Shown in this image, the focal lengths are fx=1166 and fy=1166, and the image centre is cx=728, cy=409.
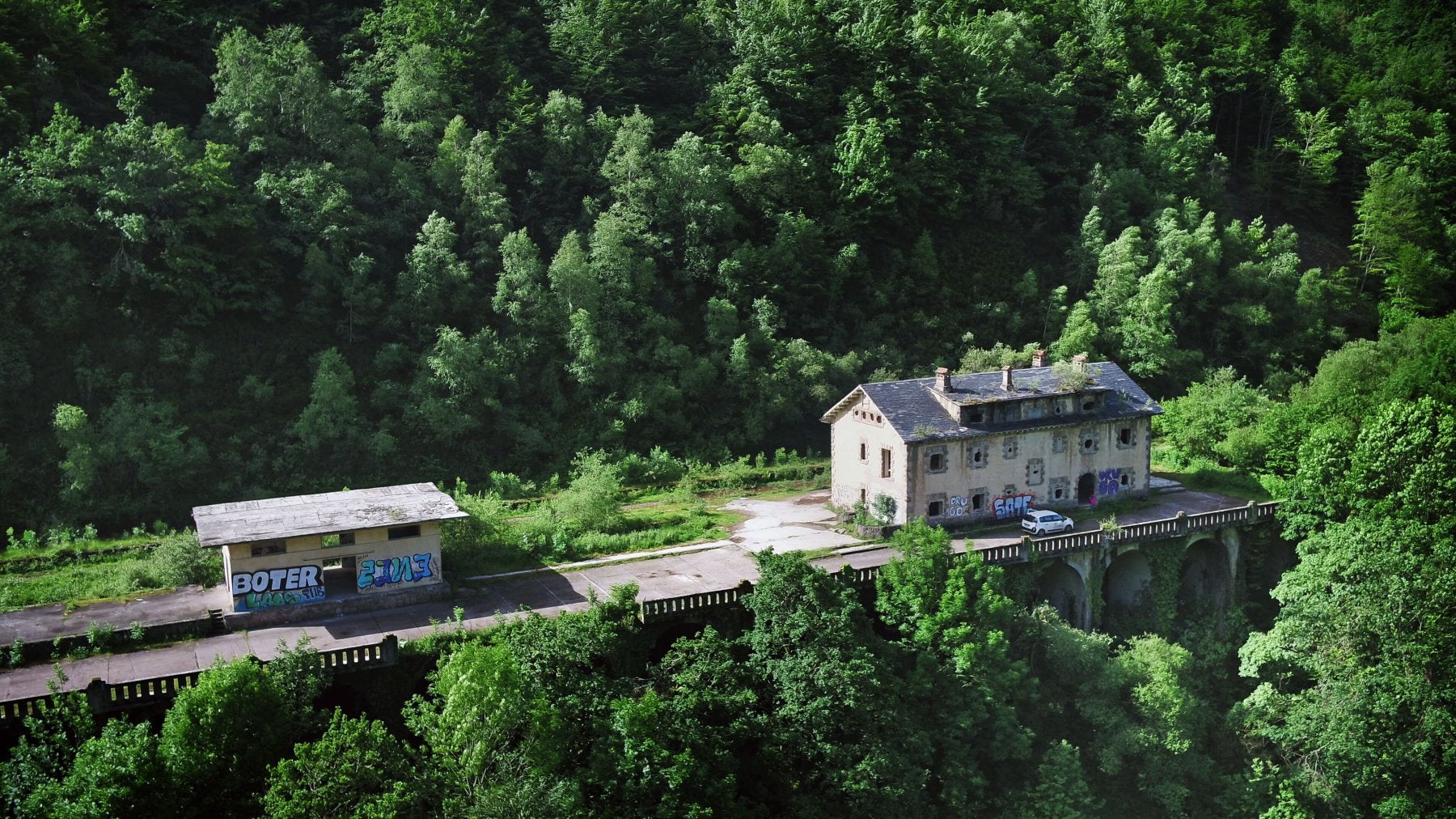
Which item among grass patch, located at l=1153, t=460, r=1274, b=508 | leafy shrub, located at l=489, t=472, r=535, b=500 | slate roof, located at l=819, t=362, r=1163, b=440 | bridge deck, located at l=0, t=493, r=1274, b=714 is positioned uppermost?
slate roof, located at l=819, t=362, r=1163, b=440

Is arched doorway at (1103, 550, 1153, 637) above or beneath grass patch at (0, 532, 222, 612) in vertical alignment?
beneath

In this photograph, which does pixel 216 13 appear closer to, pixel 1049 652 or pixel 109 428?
pixel 109 428

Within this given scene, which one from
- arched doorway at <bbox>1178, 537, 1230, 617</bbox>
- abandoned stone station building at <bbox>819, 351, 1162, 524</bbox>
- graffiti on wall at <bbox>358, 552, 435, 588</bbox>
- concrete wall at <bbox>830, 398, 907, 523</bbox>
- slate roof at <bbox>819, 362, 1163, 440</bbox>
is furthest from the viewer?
arched doorway at <bbox>1178, 537, 1230, 617</bbox>

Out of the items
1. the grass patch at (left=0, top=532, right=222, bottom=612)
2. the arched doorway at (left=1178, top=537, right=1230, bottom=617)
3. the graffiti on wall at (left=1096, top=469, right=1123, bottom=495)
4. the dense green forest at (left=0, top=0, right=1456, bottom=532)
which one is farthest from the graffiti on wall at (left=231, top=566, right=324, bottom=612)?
the arched doorway at (left=1178, top=537, right=1230, bottom=617)

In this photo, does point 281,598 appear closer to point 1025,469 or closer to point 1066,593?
point 1066,593

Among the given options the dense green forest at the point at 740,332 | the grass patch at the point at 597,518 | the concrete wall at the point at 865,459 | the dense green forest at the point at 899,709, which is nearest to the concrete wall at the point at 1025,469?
the concrete wall at the point at 865,459

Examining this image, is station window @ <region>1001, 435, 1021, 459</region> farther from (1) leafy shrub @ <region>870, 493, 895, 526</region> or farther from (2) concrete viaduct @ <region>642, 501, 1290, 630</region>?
(1) leafy shrub @ <region>870, 493, 895, 526</region>

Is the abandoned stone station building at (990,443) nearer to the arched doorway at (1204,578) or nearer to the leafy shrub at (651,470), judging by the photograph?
the arched doorway at (1204,578)
